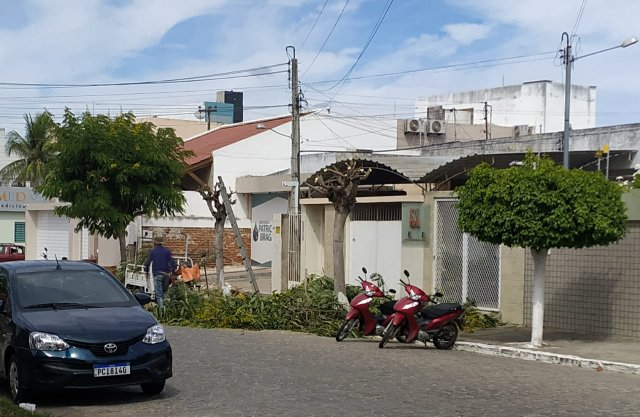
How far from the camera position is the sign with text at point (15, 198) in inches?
2030

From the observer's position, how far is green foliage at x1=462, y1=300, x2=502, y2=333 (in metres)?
17.0

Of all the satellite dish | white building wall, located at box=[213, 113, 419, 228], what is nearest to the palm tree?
the satellite dish

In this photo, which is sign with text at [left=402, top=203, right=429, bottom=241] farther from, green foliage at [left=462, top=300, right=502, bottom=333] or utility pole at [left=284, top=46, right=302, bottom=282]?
utility pole at [left=284, top=46, right=302, bottom=282]

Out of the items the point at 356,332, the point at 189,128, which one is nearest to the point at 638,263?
the point at 356,332

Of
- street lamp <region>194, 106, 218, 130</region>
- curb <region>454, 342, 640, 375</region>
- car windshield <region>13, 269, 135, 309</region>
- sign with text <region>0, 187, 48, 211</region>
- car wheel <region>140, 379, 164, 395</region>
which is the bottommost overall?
curb <region>454, 342, 640, 375</region>

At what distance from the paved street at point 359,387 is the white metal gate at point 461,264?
374 cm

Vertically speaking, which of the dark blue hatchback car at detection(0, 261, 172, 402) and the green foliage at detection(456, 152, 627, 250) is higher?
the green foliage at detection(456, 152, 627, 250)

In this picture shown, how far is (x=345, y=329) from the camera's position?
15492 mm

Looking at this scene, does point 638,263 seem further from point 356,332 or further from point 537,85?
point 537,85

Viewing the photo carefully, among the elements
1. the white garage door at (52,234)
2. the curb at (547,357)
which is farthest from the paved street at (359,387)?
the white garage door at (52,234)

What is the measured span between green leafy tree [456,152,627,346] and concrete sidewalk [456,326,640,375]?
0.53m

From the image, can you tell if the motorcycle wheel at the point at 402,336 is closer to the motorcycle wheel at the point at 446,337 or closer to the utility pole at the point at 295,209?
the motorcycle wheel at the point at 446,337

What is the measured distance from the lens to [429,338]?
48.1 ft

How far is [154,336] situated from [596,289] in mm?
8687
